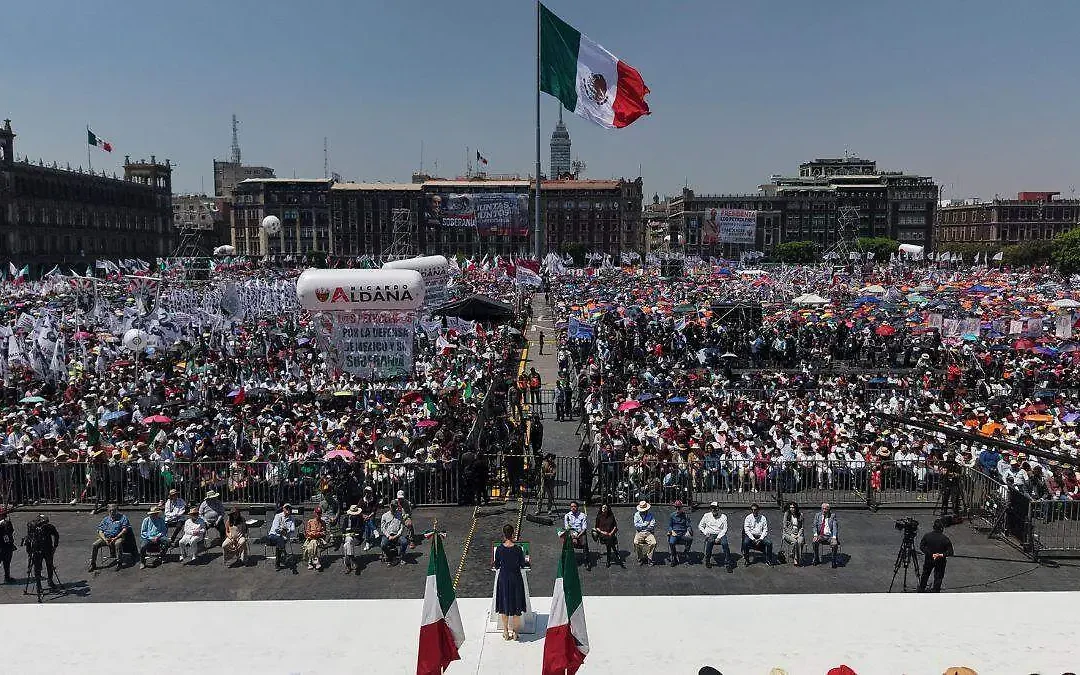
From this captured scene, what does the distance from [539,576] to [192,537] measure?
4.79m

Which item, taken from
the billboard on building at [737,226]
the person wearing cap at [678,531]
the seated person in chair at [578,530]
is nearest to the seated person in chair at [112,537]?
the seated person in chair at [578,530]

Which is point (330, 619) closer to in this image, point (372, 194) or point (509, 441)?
point (509, 441)

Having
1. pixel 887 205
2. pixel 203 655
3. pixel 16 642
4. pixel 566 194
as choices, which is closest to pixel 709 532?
pixel 203 655

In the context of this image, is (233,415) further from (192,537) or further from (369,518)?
(369,518)

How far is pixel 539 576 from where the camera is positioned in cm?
1071

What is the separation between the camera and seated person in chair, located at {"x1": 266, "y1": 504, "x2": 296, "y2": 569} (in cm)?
1113

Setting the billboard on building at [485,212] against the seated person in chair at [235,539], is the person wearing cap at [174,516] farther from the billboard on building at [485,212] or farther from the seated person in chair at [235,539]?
the billboard on building at [485,212]

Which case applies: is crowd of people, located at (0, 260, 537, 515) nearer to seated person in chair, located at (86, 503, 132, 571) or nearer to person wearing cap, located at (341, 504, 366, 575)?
person wearing cap, located at (341, 504, 366, 575)

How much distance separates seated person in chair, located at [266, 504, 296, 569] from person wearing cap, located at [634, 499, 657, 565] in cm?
470

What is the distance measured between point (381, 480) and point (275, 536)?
2749 mm

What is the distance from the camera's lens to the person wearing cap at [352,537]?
1118 centimetres

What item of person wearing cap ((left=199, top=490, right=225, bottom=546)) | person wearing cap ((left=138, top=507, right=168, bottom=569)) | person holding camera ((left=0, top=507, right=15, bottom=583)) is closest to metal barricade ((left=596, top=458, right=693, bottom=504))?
person wearing cap ((left=199, top=490, right=225, bottom=546))

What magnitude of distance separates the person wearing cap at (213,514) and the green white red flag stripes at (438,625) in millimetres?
5930

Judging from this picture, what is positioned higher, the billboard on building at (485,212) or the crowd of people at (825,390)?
the billboard on building at (485,212)
